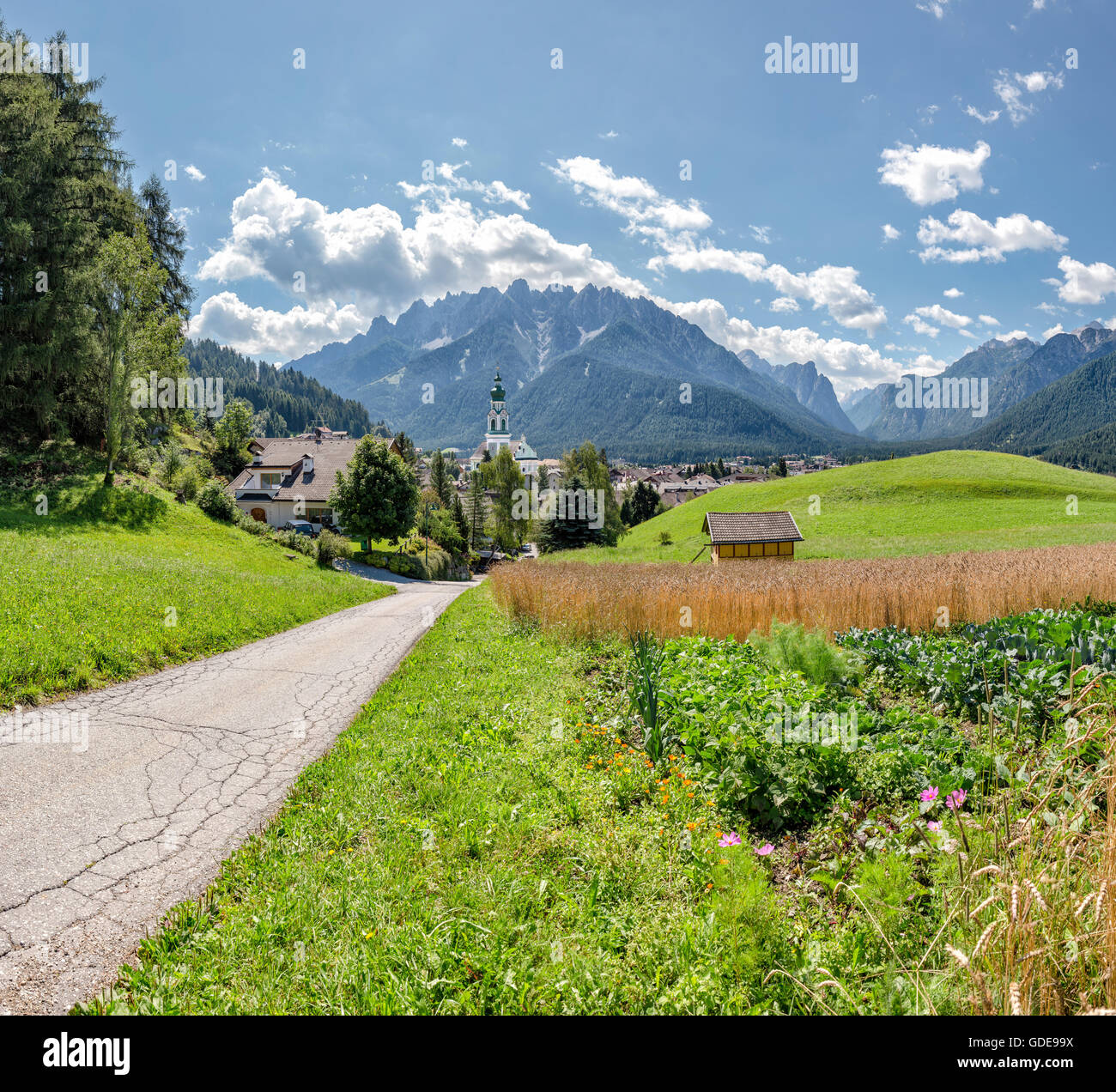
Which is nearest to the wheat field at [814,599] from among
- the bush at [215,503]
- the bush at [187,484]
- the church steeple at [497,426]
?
the bush at [215,503]

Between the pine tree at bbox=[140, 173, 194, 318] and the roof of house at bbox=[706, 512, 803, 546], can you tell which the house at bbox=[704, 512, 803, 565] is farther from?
the pine tree at bbox=[140, 173, 194, 318]

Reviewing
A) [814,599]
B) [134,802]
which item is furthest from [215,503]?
[814,599]

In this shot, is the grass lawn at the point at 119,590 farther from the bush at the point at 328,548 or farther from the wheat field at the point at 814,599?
the wheat field at the point at 814,599

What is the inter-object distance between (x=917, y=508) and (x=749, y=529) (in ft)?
105

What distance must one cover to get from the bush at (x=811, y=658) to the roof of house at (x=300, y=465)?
163 feet

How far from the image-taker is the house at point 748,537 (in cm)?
3156

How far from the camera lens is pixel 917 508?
53.6 meters

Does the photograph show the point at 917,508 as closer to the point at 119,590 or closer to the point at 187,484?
the point at 187,484

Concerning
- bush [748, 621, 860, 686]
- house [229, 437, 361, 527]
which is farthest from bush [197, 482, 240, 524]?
bush [748, 621, 860, 686]

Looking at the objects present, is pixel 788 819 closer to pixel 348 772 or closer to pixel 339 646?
pixel 348 772

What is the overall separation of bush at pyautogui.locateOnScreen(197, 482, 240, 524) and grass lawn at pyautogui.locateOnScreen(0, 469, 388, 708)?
3.03 metres

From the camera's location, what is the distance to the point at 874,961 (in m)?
3.08

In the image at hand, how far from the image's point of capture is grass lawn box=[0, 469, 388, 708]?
343 inches

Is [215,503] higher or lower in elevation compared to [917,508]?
higher
